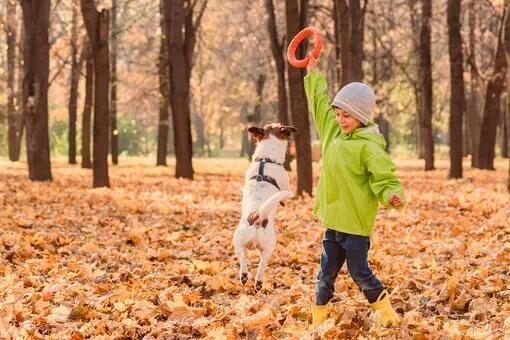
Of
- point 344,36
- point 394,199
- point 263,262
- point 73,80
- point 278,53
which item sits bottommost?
point 263,262

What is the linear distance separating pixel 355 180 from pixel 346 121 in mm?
417

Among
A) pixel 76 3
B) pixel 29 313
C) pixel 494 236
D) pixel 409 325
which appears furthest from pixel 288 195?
pixel 76 3

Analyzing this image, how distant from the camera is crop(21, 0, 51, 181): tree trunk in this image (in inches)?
699

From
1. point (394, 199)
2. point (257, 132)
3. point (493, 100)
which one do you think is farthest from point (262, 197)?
point (493, 100)

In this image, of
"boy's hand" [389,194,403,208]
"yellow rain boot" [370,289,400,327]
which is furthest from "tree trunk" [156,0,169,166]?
"boy's hand" [389,194,403,208]

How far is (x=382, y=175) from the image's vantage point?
15.0 ft

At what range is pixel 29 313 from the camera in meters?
5.27

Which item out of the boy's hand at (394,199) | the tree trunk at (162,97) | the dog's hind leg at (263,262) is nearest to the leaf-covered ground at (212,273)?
the dog's hind leg at (263,262)

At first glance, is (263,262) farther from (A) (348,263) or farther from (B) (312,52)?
(B) (312,52)

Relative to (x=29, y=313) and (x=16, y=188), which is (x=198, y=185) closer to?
(x=16, y=188)

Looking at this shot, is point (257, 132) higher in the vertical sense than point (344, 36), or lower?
Answer: lower

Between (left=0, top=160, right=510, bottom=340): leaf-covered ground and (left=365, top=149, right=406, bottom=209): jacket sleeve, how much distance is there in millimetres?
913

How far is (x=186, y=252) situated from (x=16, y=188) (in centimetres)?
862

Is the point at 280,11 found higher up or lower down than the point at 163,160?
higher up
